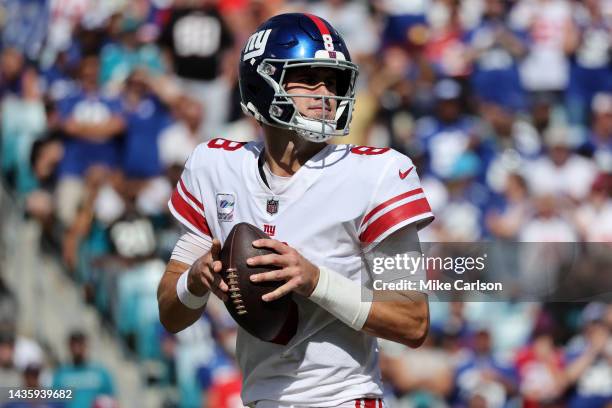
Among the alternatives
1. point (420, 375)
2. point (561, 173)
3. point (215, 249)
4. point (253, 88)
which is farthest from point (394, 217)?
point (561, 173)

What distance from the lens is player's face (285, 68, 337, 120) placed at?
3549mm

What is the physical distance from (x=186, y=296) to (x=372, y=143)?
20.8ft

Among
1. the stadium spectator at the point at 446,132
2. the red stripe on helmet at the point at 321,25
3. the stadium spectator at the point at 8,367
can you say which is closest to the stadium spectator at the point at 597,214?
the stadium spectator at the point at 446,132

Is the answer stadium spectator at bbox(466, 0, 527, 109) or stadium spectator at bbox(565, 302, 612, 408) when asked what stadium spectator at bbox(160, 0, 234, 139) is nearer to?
Result: stadium spectator at bbox(466, 0, 527, 109)

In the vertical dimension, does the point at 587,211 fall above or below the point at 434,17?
below

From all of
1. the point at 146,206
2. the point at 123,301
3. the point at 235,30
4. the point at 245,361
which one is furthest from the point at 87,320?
the point at 245,361

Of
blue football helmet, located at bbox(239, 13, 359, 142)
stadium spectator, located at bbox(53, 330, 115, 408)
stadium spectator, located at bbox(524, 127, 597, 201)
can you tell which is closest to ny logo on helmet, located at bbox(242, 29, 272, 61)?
blue football helmet, located at bbox(239, 13, 359, 142)

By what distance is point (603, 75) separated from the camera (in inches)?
406

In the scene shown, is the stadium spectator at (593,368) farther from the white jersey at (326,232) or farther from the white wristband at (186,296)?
the white wristband at (186,296)

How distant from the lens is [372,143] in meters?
9.80

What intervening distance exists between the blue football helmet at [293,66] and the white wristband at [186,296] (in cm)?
56

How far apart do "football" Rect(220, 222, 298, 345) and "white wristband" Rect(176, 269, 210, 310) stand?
0.77 ft

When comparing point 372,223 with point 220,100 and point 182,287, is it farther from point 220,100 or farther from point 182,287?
point 220,100

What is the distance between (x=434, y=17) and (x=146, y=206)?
344 centimetres
